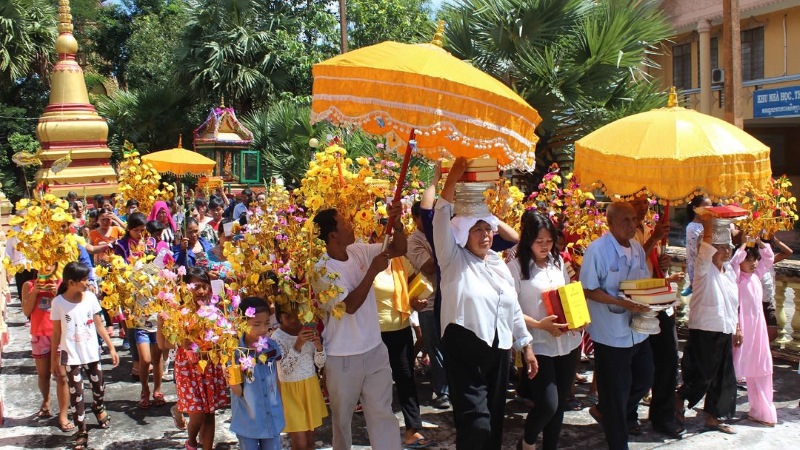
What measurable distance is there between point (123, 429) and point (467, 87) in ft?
13.5

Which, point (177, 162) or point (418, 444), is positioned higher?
point (177, 162)

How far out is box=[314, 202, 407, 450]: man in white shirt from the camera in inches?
177

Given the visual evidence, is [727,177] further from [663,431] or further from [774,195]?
[774,195]

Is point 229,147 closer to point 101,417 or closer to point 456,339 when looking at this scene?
point 101,417

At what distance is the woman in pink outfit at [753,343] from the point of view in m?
5.87

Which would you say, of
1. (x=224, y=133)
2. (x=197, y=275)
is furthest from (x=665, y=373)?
(x=224, y=133)

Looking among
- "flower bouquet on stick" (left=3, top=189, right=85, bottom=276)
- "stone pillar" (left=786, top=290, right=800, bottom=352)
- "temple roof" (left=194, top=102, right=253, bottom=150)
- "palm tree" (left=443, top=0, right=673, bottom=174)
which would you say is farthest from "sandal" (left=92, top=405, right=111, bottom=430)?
"temple roof" (left=194, top=102, right=253, bottom=150)

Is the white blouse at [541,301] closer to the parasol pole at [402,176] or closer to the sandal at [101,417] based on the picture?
the parasol pole at [402,176]

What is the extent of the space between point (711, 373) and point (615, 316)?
1158 millimetres

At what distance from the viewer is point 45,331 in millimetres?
6219

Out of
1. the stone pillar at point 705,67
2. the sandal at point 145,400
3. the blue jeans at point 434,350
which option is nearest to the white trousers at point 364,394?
the blue jeans at point 434,350

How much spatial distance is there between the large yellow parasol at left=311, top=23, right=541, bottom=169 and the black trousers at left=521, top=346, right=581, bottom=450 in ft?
4.73

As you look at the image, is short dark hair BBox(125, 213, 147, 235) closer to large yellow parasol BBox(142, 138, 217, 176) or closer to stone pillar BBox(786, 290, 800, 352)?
large yellow parasol BBox(142, 138, 217, 176)

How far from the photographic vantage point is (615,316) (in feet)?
16.5
